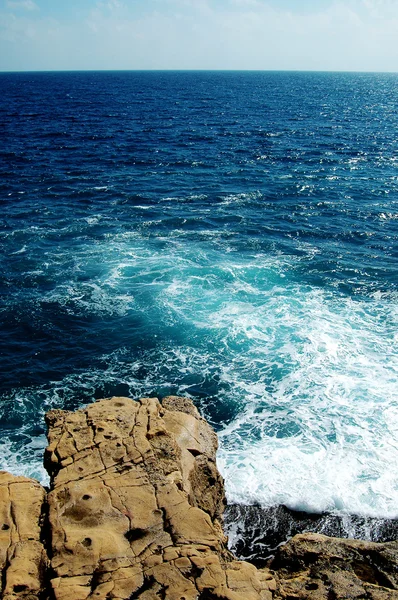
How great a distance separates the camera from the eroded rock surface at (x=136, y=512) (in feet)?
38.3

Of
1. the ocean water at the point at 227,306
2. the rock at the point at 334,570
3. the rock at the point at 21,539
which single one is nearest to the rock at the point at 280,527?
the ocean water at the point at 227,306

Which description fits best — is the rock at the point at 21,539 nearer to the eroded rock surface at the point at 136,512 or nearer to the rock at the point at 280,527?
the eroded rock surface at the point at 136,512

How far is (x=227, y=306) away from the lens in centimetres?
3372

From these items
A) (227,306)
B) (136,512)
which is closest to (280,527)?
(136,512)

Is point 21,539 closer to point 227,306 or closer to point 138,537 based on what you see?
point 138,537

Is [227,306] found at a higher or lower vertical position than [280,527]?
higher

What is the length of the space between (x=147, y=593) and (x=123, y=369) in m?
16.9

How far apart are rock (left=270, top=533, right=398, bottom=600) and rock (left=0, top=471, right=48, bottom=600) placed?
6.31 metres

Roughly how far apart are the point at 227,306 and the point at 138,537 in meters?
22.1

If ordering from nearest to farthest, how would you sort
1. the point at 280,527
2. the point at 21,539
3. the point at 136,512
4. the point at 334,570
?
the point at 21,539, the point at 136,512, the point at 334,570, the point at 280,527

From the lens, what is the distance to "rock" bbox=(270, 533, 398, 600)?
13062 millimetres

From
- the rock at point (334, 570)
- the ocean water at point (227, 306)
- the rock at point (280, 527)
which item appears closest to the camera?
the rock at point (334, 570)

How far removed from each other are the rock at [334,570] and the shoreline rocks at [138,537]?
3 centimetres

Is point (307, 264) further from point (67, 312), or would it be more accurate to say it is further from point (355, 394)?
point (67, 312)
